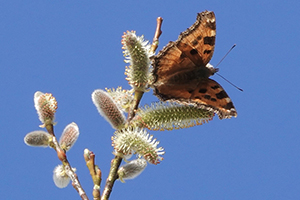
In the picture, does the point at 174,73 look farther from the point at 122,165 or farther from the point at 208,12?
the point at 122,165

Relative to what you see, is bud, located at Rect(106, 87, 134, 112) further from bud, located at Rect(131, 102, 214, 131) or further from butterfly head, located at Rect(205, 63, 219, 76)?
butterfly head, located at Rect(205, 63, 219, 76)

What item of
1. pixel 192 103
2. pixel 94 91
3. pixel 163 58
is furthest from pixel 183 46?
pixel 94 91

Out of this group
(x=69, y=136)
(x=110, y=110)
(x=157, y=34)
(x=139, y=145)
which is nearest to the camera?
(x=139, y=145)

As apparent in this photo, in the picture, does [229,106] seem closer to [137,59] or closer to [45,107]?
[137,59]

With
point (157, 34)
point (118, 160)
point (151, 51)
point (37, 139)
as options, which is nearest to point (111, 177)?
point (118, 160)

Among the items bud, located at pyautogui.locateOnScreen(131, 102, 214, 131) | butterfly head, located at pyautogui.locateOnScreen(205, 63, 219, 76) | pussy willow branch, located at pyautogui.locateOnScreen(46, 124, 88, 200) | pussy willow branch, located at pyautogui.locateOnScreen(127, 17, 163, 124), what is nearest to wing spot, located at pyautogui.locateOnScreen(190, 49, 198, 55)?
butterfly head, located at pyautogui.locateOnScreen(205, 63, 219, 76)

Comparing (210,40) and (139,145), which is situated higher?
(210,40)
